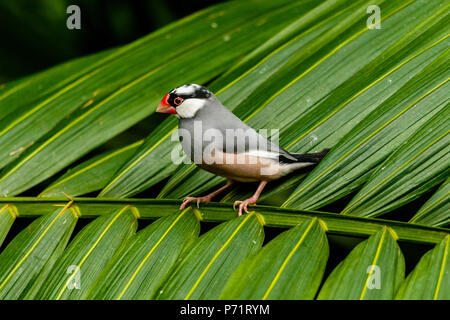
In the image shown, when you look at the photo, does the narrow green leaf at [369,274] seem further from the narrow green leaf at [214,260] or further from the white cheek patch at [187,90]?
the white cheek patch at [187,90]

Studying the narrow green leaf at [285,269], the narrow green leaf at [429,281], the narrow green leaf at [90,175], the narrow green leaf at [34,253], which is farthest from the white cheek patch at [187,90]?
the narrow green leaf at [429,281]

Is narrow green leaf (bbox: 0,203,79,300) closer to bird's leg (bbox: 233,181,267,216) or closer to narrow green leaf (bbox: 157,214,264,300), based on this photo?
narrow green leaf (bbox: 157,214,264,300)

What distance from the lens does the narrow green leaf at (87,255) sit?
1365mm

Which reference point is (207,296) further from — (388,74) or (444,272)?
(388,74)

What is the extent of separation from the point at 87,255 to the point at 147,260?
0.19 meters

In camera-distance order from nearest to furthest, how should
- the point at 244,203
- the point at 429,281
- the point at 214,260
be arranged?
the point at 429,281 → the point at 214,260 → the point at 244,203

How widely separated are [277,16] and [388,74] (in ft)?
2.70

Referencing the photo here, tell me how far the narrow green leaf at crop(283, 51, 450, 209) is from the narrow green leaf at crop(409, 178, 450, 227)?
19 cm

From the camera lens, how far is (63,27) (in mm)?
3686

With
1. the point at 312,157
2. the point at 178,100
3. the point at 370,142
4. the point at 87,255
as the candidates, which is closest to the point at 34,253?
the point at 87,255

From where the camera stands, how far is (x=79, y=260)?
1.44m

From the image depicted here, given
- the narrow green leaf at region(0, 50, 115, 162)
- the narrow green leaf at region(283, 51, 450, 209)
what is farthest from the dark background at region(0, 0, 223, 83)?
Answer: the narrow green leaf at region(283, 51, 450, 209)

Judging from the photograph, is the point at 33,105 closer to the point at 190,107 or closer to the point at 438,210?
the point at 190,107

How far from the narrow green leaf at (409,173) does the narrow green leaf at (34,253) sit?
858 millimetres
